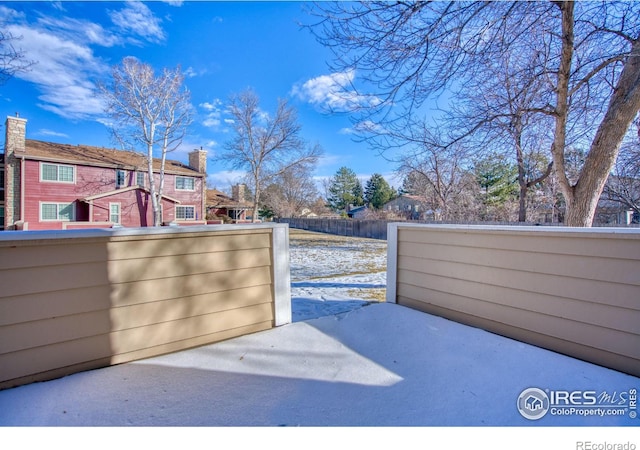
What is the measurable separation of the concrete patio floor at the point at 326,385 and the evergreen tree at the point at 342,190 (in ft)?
114

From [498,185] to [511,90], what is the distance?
13867mm

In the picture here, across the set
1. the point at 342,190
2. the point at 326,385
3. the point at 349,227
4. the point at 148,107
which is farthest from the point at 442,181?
the point at 342,190

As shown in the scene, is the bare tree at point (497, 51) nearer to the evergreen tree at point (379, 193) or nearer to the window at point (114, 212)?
the window at point (114, 212)

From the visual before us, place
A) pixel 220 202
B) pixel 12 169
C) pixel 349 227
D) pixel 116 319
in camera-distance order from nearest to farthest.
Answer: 1. pixel 116 319
2. pixel 12 169
3. pixel 349 227
4. pixel 220 202

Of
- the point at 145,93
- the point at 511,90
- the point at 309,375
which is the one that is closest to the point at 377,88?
the point at 511,90

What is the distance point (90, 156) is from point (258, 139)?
9.67 metres

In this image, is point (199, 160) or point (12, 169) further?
point (199, 160)

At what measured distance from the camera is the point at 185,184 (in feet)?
64.1

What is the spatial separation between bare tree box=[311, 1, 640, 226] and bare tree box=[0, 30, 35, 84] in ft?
13.1

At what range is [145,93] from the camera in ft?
51.3

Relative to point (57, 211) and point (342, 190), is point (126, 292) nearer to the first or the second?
point (57, 211)

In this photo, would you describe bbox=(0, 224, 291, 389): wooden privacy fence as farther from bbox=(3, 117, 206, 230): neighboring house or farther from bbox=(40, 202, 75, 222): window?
bbox=(40, 202, 75, 222): window

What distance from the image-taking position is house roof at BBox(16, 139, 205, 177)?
15.0 meters

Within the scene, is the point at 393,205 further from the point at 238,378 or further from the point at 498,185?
the point at 238,378
